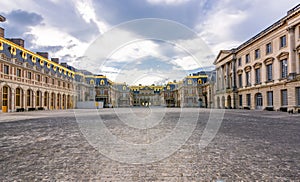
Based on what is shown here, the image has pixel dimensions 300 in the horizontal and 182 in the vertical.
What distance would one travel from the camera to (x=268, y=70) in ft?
99.8

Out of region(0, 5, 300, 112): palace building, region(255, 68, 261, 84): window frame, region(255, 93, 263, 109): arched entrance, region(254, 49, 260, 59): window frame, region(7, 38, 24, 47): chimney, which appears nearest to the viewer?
region(0, 5, 300, 112): palace building

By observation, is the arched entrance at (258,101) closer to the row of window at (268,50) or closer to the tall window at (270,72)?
the tall window at (270,72)

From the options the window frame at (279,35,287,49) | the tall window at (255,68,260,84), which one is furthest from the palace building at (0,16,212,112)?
the window frame at (279,35,287,49)

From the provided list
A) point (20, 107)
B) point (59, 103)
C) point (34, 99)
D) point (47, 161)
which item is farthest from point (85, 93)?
point (47, 161)

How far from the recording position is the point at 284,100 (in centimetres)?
2647

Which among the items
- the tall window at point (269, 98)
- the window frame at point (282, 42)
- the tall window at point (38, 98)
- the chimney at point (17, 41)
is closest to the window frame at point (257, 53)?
the window frame at point (282, 42)

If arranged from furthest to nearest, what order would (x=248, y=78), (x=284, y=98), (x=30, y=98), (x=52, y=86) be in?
(x=52, y=86) < (x=30, y=98) < (x=248, y=78) < (x=284, y=98)

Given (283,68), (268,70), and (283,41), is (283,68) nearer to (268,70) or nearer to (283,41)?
(268,70)

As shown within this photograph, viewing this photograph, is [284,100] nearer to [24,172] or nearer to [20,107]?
[24,172]

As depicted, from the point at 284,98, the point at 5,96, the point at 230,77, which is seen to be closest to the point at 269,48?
the point at 284,98

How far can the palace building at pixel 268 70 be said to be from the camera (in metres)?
24.2

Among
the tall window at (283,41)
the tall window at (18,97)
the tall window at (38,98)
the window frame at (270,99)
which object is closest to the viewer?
the tall window at (283,41)

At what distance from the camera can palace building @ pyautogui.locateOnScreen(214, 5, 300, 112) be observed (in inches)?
952

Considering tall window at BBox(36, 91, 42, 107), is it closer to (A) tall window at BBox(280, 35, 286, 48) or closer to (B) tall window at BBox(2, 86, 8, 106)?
(B) tall window at BBox(2, 86, 8, 106)
